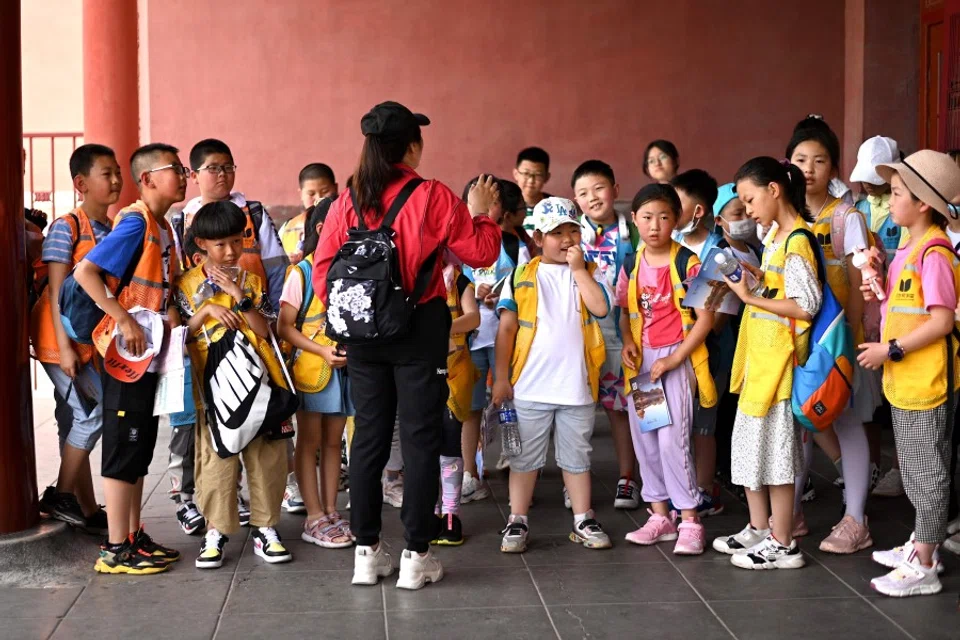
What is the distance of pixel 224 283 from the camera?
418 cm

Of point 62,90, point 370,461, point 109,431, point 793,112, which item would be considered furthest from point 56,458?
point 62,90

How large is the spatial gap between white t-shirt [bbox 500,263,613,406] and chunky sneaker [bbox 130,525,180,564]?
56.9 inches

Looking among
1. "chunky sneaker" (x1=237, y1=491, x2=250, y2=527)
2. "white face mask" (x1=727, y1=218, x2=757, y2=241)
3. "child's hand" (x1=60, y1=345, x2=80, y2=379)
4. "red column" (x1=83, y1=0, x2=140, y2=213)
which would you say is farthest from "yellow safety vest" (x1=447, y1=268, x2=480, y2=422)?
"red column" (x1=83, y1=0, x2=140, y2=213)

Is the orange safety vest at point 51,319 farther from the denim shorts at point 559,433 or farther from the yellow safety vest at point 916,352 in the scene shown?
the yellow safety vest at point 916,352

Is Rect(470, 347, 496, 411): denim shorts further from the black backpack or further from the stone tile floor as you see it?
the black backpack

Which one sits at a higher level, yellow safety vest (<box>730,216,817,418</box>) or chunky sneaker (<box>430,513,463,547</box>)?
yellow safety vest (<box>730,216,817,418</box>)

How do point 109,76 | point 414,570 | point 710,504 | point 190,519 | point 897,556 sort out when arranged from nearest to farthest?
1. point 414,570
2. point 897,556
3. point 190,519
4. point 710,504
5. point 109,76

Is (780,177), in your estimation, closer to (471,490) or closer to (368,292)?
(368,292)

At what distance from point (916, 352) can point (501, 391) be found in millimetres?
1544

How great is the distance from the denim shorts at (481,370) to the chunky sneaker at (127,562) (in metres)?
1.61

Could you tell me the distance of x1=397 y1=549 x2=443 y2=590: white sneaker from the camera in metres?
3.94

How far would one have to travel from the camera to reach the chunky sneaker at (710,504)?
4.88 metres

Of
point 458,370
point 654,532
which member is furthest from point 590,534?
point 458,370

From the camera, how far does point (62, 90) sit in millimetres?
13680
